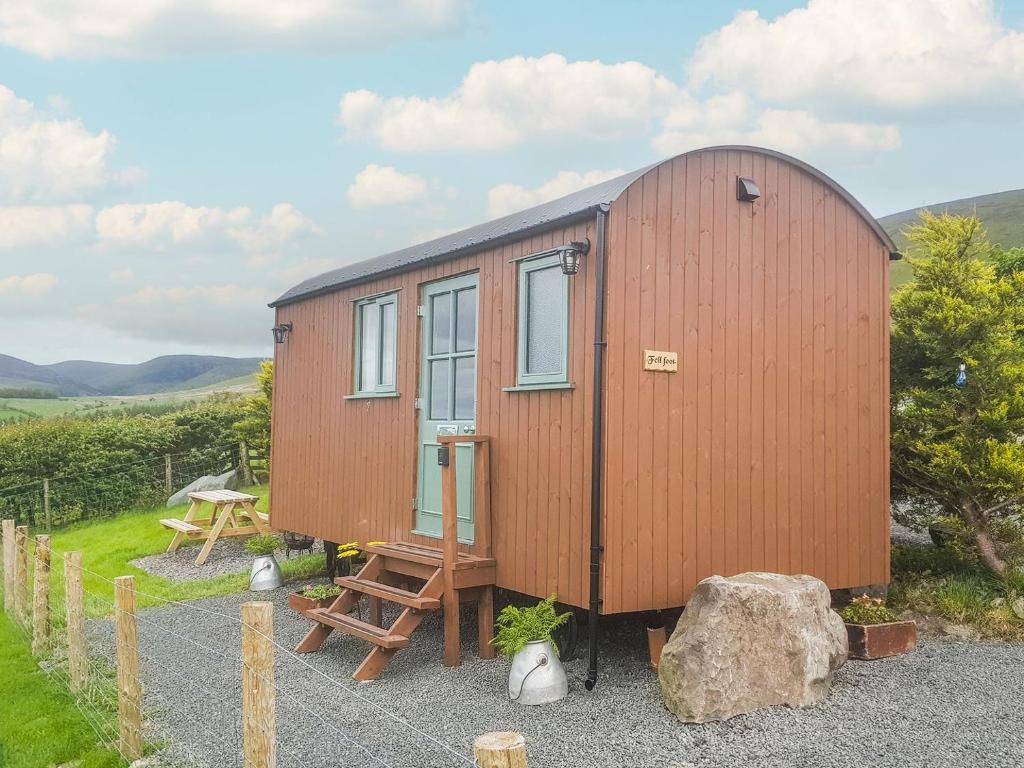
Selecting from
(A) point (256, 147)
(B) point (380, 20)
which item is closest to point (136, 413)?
(A) point (256, 147)

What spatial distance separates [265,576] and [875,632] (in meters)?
6.53

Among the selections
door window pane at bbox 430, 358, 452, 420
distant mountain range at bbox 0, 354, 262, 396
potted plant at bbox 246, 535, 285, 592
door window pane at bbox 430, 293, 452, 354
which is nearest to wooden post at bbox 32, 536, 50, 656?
potted plant at bbox 246, 535, 285, 592

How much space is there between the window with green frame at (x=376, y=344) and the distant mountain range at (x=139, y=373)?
79155 mm

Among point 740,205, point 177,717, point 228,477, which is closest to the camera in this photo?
point 177,717

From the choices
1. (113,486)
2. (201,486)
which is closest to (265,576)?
(201,486)

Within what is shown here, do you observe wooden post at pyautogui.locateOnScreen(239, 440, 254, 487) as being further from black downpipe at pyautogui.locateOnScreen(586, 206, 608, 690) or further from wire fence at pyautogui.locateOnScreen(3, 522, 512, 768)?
black downpipe at pyautogui.locateOnScreen(586, 206, 608, 690)

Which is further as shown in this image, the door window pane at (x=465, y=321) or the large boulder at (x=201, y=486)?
the large boulder at (x=201, y=486)

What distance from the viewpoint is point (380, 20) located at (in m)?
9.90

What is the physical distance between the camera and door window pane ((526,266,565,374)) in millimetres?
5801

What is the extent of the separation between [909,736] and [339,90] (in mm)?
11333

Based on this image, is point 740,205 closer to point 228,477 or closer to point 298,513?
point 298,513

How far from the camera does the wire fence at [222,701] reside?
11.1ft

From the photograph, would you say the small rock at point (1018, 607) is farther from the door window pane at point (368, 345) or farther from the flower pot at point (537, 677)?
the door window pane at point (368, 345)

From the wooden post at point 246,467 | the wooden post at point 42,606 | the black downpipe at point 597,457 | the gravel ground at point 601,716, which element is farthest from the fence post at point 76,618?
the wooden post at point 246,467
